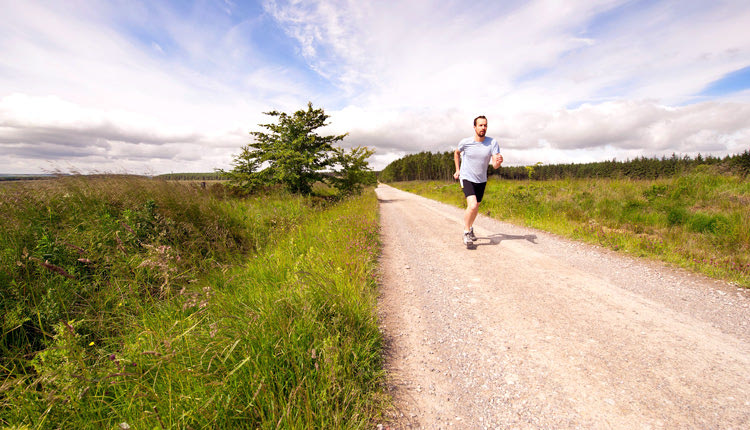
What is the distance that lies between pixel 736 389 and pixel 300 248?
4.80 meters

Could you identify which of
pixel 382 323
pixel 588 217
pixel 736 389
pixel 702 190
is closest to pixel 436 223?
pixel 588 217

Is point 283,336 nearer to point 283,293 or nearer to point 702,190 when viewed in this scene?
point 283,293

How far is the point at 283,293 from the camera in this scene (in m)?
2.66

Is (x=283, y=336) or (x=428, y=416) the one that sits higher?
(x=283, y=336)

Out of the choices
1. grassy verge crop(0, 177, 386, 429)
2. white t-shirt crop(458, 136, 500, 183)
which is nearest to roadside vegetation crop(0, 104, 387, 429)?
grassy verge crop(0, 177, 386, 429)

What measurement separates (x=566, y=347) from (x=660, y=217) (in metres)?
6.47

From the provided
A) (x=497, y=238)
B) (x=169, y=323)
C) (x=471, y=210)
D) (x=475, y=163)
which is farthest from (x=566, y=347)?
(x=497, y=238)

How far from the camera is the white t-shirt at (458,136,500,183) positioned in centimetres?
544

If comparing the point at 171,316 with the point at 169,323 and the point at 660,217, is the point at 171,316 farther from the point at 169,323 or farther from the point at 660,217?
the point at 660,217

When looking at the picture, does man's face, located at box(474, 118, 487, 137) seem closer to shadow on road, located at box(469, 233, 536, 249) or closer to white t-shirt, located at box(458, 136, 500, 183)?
white t-shirt, located at box(458, 136, 500, 183)

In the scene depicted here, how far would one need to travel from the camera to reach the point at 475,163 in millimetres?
5484

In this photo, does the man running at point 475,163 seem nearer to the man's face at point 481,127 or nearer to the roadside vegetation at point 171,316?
the man's face at point 481,127

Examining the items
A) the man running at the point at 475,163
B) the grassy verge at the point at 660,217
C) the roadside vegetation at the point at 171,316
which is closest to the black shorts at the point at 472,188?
the man running at the point at 475,163

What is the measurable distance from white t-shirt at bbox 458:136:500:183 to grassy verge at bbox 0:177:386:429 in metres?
2.58
